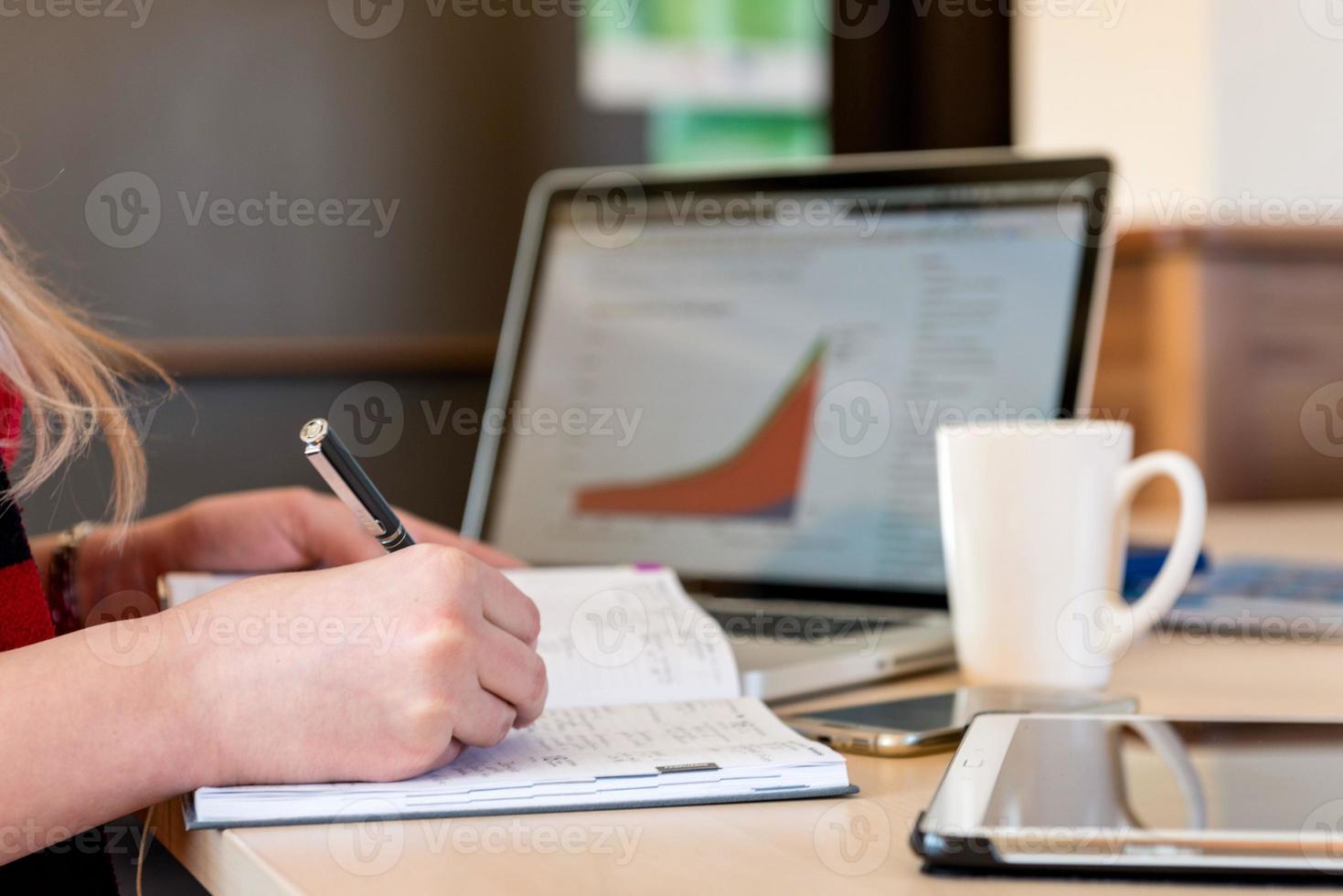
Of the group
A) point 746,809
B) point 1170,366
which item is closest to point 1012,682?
point 746,809

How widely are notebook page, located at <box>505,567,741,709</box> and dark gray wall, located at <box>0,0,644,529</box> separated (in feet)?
2.84

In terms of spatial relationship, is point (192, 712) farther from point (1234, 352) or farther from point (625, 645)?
point (1234, 352)

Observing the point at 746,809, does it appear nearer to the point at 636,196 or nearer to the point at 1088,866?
the point at 1088,866

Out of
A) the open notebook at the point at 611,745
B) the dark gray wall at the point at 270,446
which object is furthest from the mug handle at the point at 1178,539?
the dark gray wall at the point at 270,446

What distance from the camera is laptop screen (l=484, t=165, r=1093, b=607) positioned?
83 centimetres

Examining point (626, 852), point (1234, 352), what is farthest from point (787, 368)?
point (1234, 352)

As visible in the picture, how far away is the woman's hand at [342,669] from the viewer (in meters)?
0.46

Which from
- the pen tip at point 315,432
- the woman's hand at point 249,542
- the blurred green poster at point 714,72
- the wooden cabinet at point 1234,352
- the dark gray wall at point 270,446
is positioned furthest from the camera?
the wooden cabinet at point 1234,352

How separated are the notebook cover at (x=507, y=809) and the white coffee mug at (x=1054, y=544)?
0.72 ft

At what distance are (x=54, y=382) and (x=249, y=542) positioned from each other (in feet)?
0.48

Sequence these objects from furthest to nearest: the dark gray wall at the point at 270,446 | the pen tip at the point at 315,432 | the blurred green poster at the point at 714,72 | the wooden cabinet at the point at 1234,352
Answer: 1. the wooden cabinet at the point at 1234,352
2. the blurred green poster at the point at 714,72
3. the dark gray wall at the point at 270,446
4. the pen tip at the point at 315,432

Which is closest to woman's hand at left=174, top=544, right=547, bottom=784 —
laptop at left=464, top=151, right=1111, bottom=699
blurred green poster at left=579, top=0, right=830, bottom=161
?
laptop at left=464, top=151, right=1111, bottom=699

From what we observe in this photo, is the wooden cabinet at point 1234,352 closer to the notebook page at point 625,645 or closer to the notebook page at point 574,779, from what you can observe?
the notebook page at point 625,645

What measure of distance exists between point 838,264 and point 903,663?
12.7 inches
